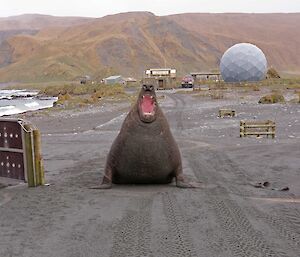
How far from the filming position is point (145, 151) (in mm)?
11258

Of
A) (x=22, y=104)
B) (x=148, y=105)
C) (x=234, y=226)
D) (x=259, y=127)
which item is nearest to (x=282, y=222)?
(x=234, y=226)

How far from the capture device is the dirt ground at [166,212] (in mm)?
7340

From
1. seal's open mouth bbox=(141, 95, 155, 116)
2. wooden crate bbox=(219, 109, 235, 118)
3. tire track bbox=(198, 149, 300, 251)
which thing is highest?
seal's open mouth bbox=(141, 95, 155, 116)

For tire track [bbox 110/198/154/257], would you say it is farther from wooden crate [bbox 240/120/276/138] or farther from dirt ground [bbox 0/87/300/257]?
wooden crate [bbox 240/120/276/138]

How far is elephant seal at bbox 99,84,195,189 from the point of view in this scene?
11.3 metres

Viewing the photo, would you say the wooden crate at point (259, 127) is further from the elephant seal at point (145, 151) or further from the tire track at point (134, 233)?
the tire track at point (134, 233)

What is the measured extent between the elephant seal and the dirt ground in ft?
0.99

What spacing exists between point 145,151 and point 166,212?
2.31 m

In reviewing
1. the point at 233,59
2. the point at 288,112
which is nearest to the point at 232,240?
the point at 288,112

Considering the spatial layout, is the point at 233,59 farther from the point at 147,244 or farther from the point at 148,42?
the point at 148,42

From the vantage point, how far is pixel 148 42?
191 m

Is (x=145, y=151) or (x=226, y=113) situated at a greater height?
(x=145, y=151)

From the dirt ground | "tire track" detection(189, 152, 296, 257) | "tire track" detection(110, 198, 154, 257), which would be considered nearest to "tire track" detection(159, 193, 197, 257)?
the dirt ground

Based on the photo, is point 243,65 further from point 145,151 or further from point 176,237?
point 176,237
